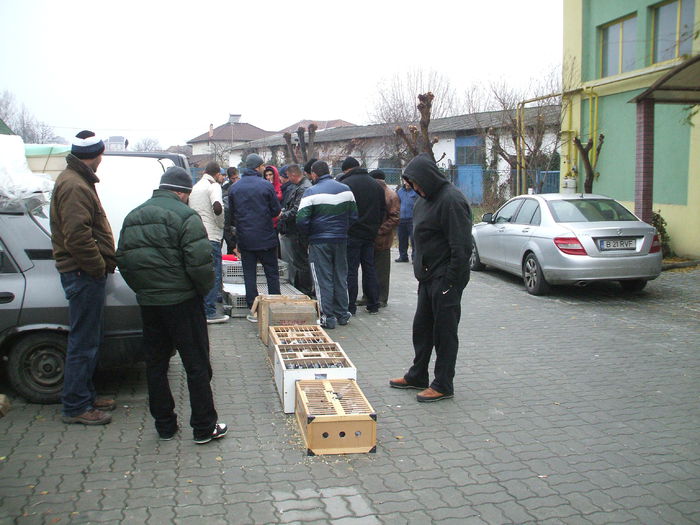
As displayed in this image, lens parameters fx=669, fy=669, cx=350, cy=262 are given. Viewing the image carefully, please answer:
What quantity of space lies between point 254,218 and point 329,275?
3.96ft

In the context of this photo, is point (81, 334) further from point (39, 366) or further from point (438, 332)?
point (438, 332)

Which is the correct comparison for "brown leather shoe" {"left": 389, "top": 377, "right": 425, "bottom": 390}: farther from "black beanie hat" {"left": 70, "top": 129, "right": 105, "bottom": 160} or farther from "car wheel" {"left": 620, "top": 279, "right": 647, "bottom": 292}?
"car wheel" {"left": 620, "top": 279, "right": 647, "bottom": 292}

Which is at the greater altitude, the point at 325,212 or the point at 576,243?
the point at 325,212

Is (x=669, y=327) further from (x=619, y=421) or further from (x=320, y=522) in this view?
(x=320, y=522)

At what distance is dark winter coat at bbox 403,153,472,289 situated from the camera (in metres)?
5.37

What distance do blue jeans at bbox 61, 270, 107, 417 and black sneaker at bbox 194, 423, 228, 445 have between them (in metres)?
1.01

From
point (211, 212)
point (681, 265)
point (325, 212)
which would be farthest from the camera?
point (681, 265)

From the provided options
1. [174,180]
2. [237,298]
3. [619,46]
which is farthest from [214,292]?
[619,46]

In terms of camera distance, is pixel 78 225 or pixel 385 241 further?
pixel 385 241

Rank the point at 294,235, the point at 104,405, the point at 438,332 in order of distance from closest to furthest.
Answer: the point at 104,405 → the point at 438,332 → the point at 294,235

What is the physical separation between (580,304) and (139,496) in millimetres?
7704

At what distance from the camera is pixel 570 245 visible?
991cm

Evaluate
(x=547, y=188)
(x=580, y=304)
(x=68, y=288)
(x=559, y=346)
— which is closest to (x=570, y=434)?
(x=559, y=346)

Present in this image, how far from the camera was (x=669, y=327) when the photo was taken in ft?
27.9
